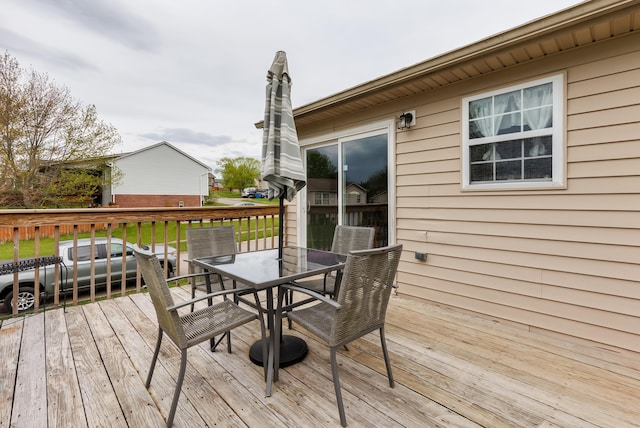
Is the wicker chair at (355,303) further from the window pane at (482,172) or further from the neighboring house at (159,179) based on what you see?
the neighboring house at (159,179)

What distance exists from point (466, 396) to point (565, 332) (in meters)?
1.44

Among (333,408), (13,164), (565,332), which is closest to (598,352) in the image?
(565,332)

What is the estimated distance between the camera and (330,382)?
190 cm

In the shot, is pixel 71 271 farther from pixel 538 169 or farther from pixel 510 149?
pixel 538 169

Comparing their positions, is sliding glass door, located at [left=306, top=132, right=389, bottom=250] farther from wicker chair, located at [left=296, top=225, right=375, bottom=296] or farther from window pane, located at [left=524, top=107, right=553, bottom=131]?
window pane, located at [left=524, top=107, right=553, bottom=131]

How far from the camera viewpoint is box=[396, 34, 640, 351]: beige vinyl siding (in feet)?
7.27

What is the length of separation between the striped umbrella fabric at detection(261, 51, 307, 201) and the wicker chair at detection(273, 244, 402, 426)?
3.08 feet

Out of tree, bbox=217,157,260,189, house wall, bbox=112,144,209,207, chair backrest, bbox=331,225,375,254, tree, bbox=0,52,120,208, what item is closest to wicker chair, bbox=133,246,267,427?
chair backrest, bbox=331,225,375,254

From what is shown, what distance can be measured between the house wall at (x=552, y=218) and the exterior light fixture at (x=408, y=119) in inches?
2.8

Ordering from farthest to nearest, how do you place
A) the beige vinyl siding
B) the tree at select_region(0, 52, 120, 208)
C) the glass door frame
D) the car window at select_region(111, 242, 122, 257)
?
the tree at select_region(0, 52, 120, 208)
the car window at select_region(111, 242, 122, 257)
the glass door frame
the beige vinyl siding

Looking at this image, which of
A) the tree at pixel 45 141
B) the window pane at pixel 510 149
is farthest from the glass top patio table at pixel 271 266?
the tree at pixel 45 141

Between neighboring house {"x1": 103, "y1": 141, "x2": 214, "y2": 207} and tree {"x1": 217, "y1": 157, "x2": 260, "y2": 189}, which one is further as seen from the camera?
tree {"x1": 217, "y1": 157, "x2": 260, "y2": 189}

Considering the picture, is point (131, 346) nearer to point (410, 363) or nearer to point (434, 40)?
point (410, 363)

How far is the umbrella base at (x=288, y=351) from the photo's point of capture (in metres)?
2.12
